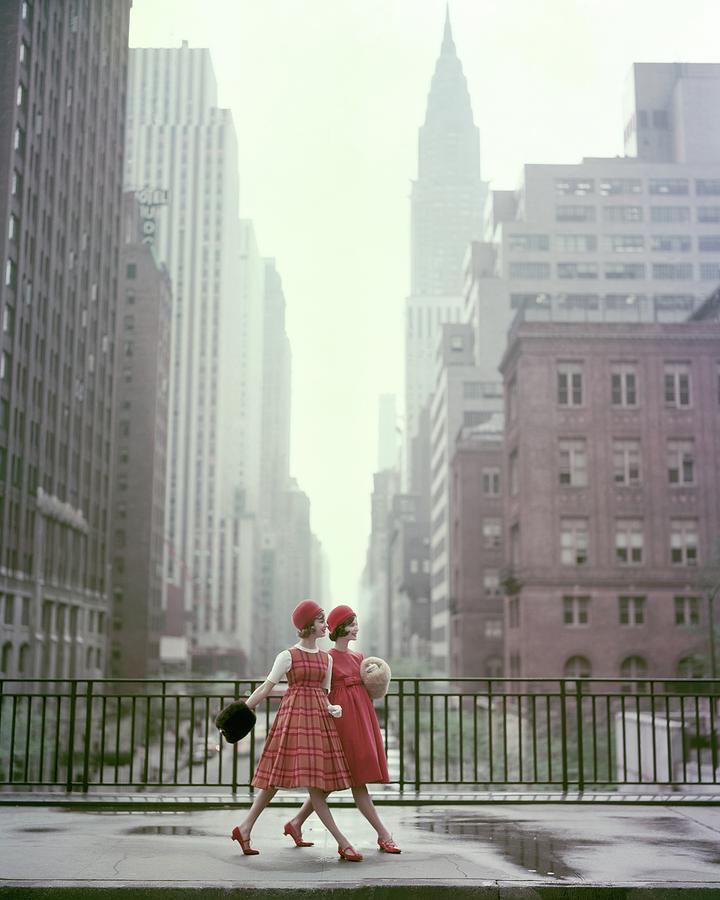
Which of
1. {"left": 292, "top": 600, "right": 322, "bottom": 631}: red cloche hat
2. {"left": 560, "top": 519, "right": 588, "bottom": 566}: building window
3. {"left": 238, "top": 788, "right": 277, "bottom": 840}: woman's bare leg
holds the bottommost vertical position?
{"left": 238, "top": 788, "right": 277, "bottom": 840}: woman's bare leg

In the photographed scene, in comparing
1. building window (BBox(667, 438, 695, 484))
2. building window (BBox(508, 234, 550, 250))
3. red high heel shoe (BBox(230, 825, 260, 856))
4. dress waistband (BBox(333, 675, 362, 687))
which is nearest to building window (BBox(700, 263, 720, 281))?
building window (BBox(508, 234, 550, 250))

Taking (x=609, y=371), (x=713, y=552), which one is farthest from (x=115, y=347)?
(x=713, y=552)

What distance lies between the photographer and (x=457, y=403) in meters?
110

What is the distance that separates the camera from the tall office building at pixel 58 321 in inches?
2569

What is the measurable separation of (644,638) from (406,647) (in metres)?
101

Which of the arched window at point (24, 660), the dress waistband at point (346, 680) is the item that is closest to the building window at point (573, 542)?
the arched window at point (24, 660)

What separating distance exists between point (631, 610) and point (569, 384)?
13.1 m

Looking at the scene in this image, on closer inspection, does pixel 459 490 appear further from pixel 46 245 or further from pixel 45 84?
pixel 45 84

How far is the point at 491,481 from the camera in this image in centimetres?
8956

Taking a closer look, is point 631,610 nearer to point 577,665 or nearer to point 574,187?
point 577,665

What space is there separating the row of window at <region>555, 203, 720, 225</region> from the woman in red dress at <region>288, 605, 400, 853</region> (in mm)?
100724

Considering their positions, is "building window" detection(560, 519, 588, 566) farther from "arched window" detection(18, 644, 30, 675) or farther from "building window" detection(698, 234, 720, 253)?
"building window" detection(698, 234, 720, 253)

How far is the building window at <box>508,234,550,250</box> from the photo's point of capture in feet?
342

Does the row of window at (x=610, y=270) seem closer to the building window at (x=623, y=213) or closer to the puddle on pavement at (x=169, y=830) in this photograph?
the building window at (x=623, y=213)
